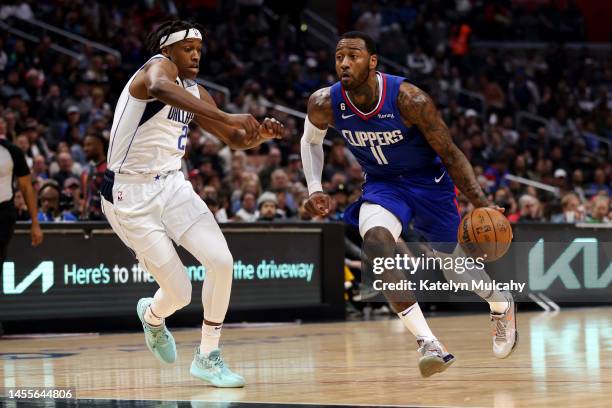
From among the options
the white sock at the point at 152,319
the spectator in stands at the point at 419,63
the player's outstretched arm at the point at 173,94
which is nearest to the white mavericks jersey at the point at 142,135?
the player's outstretched arm at the point at 173,94

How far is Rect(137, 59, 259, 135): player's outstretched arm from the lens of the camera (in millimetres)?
7031

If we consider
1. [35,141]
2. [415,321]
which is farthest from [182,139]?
[35,141]

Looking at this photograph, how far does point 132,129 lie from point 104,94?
37.4ft

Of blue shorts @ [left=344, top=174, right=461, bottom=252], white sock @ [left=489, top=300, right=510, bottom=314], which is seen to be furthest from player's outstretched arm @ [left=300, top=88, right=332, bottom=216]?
white sock @ [left=489, top=300, right=510, bottom=314]

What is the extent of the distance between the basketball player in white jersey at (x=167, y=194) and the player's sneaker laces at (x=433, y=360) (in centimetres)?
120

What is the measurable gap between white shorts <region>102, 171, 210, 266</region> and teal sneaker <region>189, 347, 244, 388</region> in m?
0.71

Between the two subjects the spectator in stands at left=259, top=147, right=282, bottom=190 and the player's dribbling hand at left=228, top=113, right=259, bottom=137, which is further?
the spectator in stands at left=259, top=147, right=282, bottom=190

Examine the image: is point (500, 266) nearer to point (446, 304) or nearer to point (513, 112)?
point (446, 304)

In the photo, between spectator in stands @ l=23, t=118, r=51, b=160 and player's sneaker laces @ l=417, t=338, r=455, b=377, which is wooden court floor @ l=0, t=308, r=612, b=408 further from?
spectator in stands @ l=23, t=118, r=51, b=160

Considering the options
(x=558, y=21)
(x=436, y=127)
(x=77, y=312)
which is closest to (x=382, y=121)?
(x=436, y=127)

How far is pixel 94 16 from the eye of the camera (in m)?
21.2

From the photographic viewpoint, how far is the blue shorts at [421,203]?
329 inches

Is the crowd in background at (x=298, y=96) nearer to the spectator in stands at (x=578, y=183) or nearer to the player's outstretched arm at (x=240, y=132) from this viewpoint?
the spectator in stands at (x=578, y=183)

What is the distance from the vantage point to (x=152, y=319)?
26.9 feet
